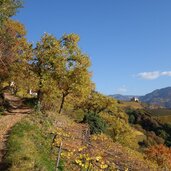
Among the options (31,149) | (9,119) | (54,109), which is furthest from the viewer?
(54,109)

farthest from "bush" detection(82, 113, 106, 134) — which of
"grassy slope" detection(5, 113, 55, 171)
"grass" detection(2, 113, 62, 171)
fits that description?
"grass" detection(2, 113, 62, 171)

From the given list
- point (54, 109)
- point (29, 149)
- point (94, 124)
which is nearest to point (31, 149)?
point (29, 149)

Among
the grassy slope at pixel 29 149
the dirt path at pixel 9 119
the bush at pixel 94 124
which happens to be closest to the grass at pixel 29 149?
the grassy slope at pixel 29 149

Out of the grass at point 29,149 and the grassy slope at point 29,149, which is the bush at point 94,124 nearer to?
the grassy slope at point 29,149

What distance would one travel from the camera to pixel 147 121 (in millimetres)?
168625

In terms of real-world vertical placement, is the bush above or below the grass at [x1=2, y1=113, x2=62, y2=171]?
above

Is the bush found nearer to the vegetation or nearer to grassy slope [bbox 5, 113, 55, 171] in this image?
the vegetation

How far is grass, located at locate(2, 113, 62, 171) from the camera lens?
1770 centimetres

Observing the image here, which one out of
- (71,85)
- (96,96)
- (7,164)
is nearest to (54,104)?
(71,85)

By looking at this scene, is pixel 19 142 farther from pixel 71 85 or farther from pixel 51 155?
pixel 71 85

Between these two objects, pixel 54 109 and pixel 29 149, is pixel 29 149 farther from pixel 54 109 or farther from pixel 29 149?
pixel 54 109

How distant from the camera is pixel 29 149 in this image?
20.2 metres

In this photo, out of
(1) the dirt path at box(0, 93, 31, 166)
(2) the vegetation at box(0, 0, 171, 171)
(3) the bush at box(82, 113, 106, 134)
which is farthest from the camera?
(3) the bush at box(82, 113, 106, 134)

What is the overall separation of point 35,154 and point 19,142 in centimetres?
232
